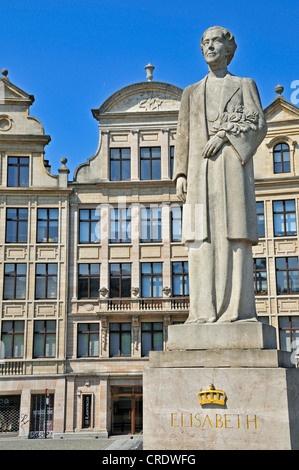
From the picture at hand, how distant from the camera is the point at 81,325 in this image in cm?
2975

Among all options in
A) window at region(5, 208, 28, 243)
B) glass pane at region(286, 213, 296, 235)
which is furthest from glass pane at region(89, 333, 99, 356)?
glass pane at region(286, 213, 296, 235)

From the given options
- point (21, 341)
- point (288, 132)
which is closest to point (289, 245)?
point (288, 132)

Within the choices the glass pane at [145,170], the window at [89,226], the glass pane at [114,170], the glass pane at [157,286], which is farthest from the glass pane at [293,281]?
the glass pane at [114,170]

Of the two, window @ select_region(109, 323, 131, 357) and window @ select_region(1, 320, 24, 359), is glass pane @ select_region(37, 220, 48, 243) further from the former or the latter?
window @ select_region(109, 323, 131, 357)

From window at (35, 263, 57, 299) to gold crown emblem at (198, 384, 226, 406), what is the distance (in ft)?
82.6

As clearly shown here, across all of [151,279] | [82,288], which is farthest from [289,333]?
[82,288]

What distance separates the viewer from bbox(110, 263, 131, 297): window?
2986 centimetres

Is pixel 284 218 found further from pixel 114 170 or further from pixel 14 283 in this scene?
pixel 14 283

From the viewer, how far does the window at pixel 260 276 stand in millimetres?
29172

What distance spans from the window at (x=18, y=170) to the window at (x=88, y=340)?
7.96m

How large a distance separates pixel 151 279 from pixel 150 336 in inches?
111

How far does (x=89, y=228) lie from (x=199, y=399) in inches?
1000
